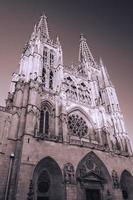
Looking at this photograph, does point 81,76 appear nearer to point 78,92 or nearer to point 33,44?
point 78,92

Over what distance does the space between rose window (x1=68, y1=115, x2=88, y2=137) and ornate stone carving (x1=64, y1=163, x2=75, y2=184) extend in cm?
534

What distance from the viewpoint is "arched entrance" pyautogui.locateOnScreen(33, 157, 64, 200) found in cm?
1490

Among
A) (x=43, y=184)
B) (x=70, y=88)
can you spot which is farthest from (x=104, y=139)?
(x=43, y=184)

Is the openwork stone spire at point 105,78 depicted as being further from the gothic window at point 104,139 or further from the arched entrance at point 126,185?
the arched entrance at point 126,185

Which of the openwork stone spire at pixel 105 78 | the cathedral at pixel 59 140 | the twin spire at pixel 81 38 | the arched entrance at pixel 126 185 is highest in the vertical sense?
the twin spire at pixel 81 38

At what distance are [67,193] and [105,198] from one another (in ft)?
16.5

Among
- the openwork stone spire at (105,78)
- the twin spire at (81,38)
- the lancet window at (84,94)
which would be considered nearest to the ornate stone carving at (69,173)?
the lancet window at (84,94)

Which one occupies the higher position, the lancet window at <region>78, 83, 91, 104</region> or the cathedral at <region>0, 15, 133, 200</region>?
the lancet window at <region>78, 83, 91, 104</region>

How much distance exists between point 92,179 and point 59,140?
525 centimetres

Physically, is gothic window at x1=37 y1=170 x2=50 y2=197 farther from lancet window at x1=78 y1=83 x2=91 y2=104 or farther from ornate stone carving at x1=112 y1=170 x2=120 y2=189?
lancet window at x1=78 y1=83 x2=91 y2=104

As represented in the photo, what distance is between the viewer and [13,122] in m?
17.1

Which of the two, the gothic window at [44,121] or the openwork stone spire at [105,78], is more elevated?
the openwork stone spire at [105,78]

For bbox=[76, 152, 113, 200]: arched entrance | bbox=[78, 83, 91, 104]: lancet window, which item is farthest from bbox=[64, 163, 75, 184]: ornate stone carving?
bbox=[78, 83, 91, 104]: lancet window

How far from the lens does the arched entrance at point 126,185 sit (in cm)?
1930
